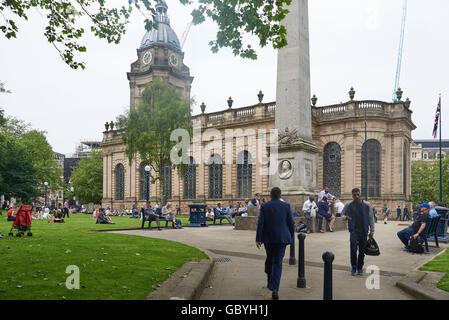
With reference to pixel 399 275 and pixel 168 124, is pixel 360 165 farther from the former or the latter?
pixel 399 275

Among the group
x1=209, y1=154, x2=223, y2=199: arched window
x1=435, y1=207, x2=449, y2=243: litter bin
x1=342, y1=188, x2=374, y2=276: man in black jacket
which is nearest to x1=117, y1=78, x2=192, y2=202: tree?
x1=209, y1=154, x2=223, y2=199: arched window

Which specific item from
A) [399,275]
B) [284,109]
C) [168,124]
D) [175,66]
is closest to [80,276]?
[399,275]

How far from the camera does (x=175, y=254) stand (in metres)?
8.91

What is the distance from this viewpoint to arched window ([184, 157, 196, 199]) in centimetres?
4131

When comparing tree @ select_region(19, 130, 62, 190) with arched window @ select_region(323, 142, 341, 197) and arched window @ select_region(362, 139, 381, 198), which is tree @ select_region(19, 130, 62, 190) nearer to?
arched window @ select_region(323, 142, 341, 197)

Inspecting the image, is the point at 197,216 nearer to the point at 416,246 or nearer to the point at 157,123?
the point at 157,123

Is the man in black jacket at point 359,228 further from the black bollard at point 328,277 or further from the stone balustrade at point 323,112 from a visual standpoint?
the stone balustrade at point 323,112

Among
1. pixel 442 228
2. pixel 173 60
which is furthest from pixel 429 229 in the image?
pixel 173 60

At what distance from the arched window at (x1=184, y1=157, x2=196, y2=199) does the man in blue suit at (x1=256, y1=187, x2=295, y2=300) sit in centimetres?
3539

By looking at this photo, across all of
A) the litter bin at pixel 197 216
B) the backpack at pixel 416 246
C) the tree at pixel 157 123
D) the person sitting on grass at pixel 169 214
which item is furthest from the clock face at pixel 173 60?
the backpack at pixel 416 246

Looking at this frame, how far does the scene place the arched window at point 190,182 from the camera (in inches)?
1626

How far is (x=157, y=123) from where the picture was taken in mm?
27938

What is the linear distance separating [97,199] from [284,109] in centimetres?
4857

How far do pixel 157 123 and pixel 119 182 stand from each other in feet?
76.2
